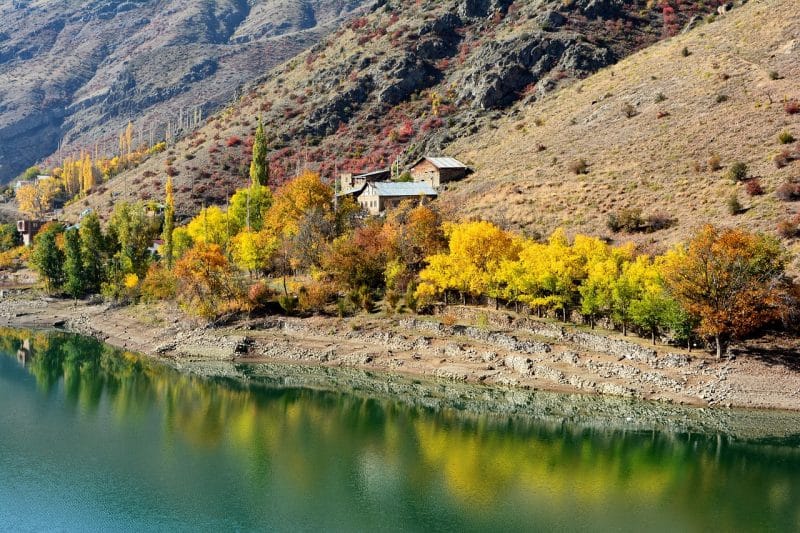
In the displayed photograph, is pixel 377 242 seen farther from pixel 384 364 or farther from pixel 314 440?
pixel 314 440

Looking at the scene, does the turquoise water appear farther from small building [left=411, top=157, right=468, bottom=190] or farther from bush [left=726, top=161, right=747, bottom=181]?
small building [left=411, top=157, right=468, bottom=190]

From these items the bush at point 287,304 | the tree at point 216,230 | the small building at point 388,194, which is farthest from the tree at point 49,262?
the small building at point 388,194

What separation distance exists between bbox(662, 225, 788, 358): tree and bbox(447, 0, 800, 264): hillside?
1274 centimetres

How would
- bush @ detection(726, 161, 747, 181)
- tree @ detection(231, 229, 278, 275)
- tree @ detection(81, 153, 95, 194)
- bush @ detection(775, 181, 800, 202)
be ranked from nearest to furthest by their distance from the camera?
bush @ detection(775, 181, 800, 202) < bush @ detection(726, 161, 747, 181) < tree @ detection(231, 229, 278, 275) < tree @ detection(81, 153, 95, 194)

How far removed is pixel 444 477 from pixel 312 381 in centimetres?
2205

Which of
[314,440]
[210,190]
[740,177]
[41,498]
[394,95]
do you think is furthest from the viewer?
[394,95]

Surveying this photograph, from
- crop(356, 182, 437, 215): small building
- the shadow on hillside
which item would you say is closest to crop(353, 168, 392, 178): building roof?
crop(356, 182, 437, 215): small building

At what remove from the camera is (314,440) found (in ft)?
149

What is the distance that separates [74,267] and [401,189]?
4441cm

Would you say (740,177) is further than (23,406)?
Yes

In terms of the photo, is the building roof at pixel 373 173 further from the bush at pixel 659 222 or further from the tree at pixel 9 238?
the tree at pixel 9 238

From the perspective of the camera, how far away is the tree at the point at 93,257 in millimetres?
92775

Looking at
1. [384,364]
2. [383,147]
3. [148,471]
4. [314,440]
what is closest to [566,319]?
[384,364]

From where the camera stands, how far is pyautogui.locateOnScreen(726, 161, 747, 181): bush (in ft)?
237
